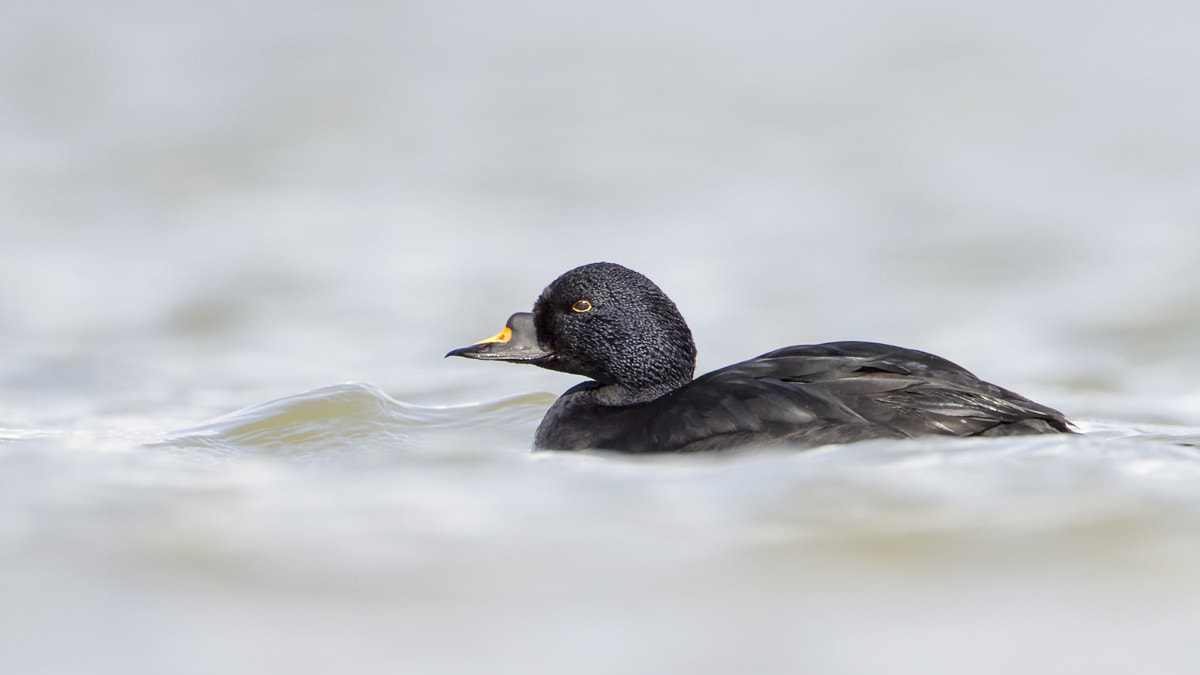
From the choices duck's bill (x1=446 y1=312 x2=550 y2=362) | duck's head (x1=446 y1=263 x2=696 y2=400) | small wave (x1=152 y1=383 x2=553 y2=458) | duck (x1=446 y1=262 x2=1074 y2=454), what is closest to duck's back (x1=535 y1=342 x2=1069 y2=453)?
duck (x1=446 y1=262 x2=1074 y2=454)

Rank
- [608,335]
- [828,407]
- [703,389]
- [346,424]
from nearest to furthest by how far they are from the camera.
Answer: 1. [828,407]
2. [703,389]
3. [608,335]
4. [346,424]

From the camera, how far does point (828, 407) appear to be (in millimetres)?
5082

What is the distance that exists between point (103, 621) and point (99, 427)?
361 centimetres

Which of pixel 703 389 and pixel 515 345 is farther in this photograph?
pixel 515 345

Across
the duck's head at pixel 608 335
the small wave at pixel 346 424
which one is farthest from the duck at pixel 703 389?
the small wave at pixel 346 424

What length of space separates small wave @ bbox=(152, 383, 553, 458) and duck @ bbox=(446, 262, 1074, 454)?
0.84 m

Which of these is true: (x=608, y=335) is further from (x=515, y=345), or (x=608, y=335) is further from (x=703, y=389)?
(x=703, y=389)

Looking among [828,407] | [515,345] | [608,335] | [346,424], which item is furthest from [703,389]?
[346,424]

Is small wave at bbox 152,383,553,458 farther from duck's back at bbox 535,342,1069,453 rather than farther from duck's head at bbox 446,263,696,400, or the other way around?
duck's back at bbox 535,342,1069,453

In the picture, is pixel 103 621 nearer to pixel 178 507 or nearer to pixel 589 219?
pixel 178 507

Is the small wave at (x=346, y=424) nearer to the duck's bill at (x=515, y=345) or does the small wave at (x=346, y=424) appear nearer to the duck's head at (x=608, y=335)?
the duck's bill at (x=515, y=345)

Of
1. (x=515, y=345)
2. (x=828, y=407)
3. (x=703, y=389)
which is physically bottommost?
(x=828, y=407)

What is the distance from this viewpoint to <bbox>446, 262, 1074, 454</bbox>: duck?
506cm

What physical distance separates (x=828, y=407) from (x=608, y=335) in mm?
1197
